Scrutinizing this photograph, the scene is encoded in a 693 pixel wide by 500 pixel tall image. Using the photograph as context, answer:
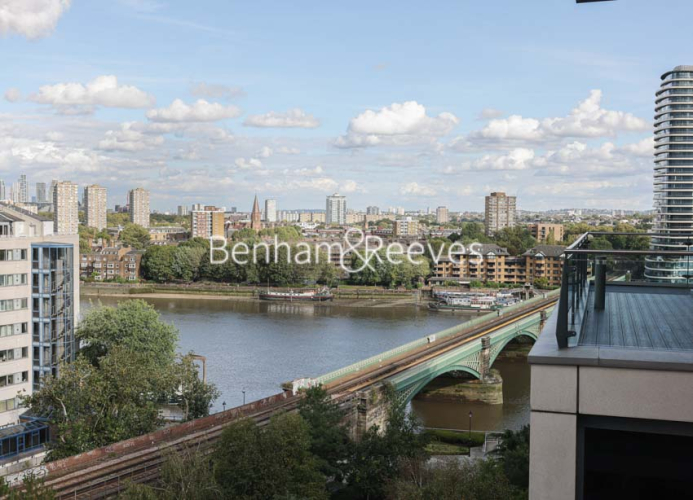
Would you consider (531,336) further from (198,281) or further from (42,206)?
(42,206)

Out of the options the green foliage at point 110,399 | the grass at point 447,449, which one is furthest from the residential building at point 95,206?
the grass at point 447,449

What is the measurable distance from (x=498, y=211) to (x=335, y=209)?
189 feet

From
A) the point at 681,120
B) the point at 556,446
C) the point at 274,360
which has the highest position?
the point at 681,120

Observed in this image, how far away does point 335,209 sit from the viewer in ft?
395

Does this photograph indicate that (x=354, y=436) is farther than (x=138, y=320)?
No

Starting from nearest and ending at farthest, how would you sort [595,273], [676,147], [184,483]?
[595,273]
[184,483]
[676,147]

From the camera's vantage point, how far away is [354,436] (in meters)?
10.1

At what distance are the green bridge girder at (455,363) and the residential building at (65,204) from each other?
51.4 metres

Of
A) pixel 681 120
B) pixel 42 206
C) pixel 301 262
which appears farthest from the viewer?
pixel 42 206

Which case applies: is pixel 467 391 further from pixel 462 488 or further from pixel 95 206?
pixel 95 206

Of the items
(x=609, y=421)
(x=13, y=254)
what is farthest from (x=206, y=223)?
(x=609, y=421)

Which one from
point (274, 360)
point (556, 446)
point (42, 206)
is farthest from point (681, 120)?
point (42, 206)

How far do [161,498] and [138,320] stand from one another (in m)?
7.39

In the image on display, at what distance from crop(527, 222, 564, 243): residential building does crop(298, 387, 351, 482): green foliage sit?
43128 millimetres
